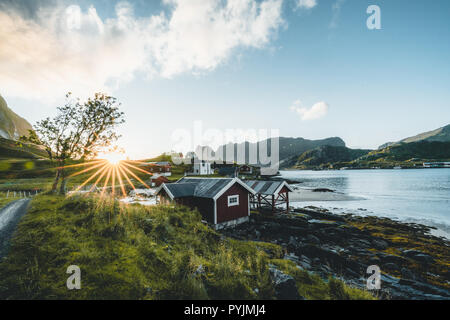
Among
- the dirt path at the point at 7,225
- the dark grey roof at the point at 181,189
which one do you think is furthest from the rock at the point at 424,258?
the dirt path at the point at 7,225

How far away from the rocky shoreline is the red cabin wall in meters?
1.35

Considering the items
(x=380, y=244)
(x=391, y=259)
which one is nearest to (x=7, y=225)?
(x=391, y=259)

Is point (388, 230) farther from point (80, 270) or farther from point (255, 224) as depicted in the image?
point (80, 270)

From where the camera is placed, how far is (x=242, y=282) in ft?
22.6

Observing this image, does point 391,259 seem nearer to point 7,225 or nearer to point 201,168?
point 7,225

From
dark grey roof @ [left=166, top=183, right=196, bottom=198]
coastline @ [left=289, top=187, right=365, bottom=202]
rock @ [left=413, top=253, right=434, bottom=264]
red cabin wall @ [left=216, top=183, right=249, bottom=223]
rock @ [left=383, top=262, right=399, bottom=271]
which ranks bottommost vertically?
coastline @ [left=289, top=187, right=365, bottom=202]

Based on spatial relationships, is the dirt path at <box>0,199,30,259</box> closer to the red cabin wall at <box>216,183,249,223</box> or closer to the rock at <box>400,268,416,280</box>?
the red cabin wall at <box>216,183,249,223</box>

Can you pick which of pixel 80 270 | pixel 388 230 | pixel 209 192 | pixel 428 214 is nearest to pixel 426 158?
pixel 428 214

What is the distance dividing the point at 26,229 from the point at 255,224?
19482 mm

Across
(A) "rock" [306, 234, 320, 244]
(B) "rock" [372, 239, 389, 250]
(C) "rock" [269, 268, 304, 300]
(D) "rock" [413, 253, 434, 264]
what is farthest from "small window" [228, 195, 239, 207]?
(D) "rock" [413, 253, 434, 264]

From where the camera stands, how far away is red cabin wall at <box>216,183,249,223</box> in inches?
816

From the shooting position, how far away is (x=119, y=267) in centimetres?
659

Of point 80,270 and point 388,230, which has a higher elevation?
point 80,270

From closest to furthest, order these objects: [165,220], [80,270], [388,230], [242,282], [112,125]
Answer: [80,270] < [242,282] < [165,220] < [388,230] < [112,125]
